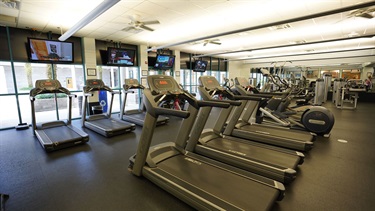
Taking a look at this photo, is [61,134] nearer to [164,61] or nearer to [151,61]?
A: [151,61]

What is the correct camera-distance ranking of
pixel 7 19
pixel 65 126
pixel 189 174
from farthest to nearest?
pixel 65 126, pixel 7 19, pixel 189 174

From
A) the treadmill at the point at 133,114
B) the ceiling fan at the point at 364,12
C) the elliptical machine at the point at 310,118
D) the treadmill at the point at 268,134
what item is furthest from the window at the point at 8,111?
the ceiling fan at the point at 364,12

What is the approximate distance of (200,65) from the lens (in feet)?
36.1

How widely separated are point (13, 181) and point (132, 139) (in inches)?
85.8

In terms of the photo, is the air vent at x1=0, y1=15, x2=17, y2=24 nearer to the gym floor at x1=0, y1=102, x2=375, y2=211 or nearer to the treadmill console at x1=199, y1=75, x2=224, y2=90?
the gym floor at x1=0, y1=102, x2=375, y2=211

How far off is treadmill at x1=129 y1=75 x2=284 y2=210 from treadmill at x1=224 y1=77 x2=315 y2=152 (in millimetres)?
1640

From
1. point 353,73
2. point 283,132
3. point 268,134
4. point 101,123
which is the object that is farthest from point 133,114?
point 353,73

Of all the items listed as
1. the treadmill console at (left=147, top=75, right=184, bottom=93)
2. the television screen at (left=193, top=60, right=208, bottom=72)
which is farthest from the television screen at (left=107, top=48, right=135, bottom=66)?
the treadmill console at (left=147, top=75, right=184, bottom=93)

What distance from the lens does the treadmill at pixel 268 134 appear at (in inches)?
140

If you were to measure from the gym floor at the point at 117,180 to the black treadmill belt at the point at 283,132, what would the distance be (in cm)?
28

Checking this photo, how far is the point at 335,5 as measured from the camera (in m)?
3.92

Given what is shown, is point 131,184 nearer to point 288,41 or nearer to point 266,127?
point 266,127

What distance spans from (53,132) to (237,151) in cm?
439

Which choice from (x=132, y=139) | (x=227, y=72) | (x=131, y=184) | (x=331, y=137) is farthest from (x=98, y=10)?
(x=227, y=72)
